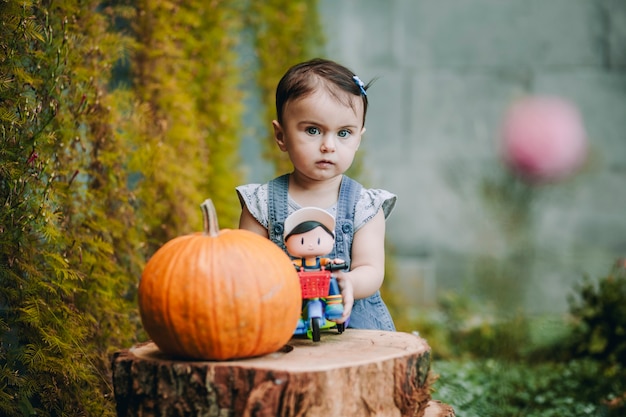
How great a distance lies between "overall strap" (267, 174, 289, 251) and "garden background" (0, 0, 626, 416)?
74cm

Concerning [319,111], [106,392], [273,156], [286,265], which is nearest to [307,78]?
[319,111]

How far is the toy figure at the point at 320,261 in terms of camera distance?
2295 mm

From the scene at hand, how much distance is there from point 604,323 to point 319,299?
3265 millimetres

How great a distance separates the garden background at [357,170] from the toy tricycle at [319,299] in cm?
71

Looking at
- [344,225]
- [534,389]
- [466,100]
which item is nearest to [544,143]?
[344,225]

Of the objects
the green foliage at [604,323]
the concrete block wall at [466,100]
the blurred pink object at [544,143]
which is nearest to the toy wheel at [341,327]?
the blurred pink object at [544,143]

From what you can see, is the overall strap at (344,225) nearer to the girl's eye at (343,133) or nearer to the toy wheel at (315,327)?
the girl's eye at (343,133)

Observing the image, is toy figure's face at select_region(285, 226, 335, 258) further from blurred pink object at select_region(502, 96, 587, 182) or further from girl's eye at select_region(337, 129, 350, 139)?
blurred pink object at select_region(502, 96, 587, 182)

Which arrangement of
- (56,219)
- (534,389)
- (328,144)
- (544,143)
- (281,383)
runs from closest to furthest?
1. (281,383)
2. (328,144)
3. (544,143)
4. (56,219)
5. (534,389)

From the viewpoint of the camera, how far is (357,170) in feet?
17.6

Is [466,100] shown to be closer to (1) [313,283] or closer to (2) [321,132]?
(2) [321,132]

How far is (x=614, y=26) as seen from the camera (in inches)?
253

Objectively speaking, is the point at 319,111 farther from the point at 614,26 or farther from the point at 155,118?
the point at 614,26

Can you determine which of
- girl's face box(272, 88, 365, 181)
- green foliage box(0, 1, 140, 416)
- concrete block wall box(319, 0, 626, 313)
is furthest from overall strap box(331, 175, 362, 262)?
concrete block wall box(319, 0, 626, 313)
